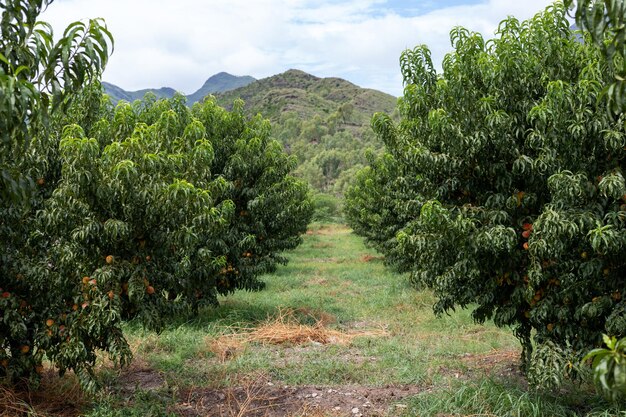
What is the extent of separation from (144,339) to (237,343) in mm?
1838

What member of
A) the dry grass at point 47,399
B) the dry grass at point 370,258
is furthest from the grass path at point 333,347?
the dry grass at point 370,258

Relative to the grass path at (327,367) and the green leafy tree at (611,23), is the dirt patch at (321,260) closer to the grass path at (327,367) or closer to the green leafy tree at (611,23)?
the grass path at (327,367)

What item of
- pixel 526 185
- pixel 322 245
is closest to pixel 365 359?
pixel 526 185

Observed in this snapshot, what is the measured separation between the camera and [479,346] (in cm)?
1004

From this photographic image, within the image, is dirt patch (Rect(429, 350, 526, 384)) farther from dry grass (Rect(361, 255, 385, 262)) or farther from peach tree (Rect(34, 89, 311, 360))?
dry grass (Rect(361, 255, 385, 262))

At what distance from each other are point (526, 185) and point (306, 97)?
140942 millimetres

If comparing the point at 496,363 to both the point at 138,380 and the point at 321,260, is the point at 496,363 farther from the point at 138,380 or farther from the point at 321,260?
the point at 321,260

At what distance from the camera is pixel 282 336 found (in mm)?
10852

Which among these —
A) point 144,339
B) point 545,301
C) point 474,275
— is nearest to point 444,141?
point 474,275

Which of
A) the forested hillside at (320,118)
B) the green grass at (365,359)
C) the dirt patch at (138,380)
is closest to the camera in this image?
the green grass at (365,359)

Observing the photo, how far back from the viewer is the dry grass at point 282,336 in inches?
398

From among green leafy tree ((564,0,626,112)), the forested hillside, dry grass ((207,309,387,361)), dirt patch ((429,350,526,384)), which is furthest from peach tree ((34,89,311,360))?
the forested hillside

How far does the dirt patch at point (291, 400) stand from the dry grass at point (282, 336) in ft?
6.58

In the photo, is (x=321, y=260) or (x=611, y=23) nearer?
(x=611, y=23)
